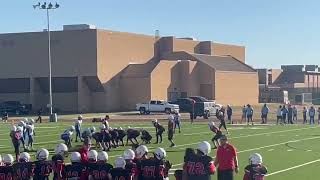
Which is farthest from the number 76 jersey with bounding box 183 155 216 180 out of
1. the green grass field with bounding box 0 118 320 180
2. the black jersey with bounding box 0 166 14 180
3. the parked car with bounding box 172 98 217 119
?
the parked car with bounding box 172 98 217 119

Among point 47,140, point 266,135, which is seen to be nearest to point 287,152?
point 266,135

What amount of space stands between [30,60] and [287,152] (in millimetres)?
55251

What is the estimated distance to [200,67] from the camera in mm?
82812

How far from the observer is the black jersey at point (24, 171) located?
1348 centimetres

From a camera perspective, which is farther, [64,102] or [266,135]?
[64,102]

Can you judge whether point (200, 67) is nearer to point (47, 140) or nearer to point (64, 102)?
point (64, 102)

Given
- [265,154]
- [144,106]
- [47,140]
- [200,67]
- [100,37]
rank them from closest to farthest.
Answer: [265,154]
[47,140]
[144,106]
[100,37]
[200,67]

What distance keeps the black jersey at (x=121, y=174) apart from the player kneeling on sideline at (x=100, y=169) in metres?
0.12

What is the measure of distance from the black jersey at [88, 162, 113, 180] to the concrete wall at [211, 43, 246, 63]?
82.8 m

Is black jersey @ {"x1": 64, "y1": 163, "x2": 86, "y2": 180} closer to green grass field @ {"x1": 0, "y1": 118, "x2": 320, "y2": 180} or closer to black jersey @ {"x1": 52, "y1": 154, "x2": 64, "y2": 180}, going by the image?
black jersey @ {"x1": 52, "y1": 154, "x2": 64, "y2": 180}

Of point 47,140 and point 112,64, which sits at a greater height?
point 112,64

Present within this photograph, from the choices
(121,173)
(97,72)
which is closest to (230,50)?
(97,72)

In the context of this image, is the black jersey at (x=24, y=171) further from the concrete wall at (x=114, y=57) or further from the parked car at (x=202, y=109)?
the concrete wall at (x=114, y=57)

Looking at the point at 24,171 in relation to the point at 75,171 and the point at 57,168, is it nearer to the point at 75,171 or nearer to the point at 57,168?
the point at 57,168
